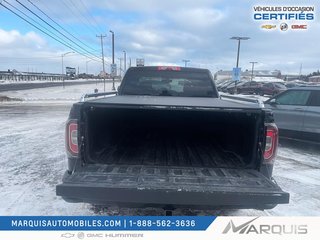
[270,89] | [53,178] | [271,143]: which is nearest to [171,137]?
[271,143]

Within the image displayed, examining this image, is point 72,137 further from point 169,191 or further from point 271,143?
point 271,143

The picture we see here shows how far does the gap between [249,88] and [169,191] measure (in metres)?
36.8

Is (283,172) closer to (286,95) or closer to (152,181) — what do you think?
(286,95)

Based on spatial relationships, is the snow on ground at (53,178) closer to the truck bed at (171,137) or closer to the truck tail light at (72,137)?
the truck bed at (171,137)

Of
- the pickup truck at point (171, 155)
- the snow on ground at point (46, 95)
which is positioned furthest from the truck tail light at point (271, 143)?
the snow on ground at point (46, 95)

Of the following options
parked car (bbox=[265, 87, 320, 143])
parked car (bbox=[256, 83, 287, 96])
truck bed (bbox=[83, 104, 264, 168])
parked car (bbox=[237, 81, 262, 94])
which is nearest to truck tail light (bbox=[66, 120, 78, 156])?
truck bed (bbox=[83, 104, 264, 168])

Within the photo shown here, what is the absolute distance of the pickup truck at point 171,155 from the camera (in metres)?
2.98

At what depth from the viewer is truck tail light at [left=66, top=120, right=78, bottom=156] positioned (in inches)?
134

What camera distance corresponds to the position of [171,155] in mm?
4453

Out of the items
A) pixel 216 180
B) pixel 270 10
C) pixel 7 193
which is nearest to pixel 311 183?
pixel 216 180

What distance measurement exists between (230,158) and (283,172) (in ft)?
9.47

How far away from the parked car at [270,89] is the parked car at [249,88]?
474 millimetres

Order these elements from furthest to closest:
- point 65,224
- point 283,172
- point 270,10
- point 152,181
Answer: point 270,10, point 283,172, point 65,224, point 152,181

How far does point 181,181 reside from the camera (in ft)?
10.7
